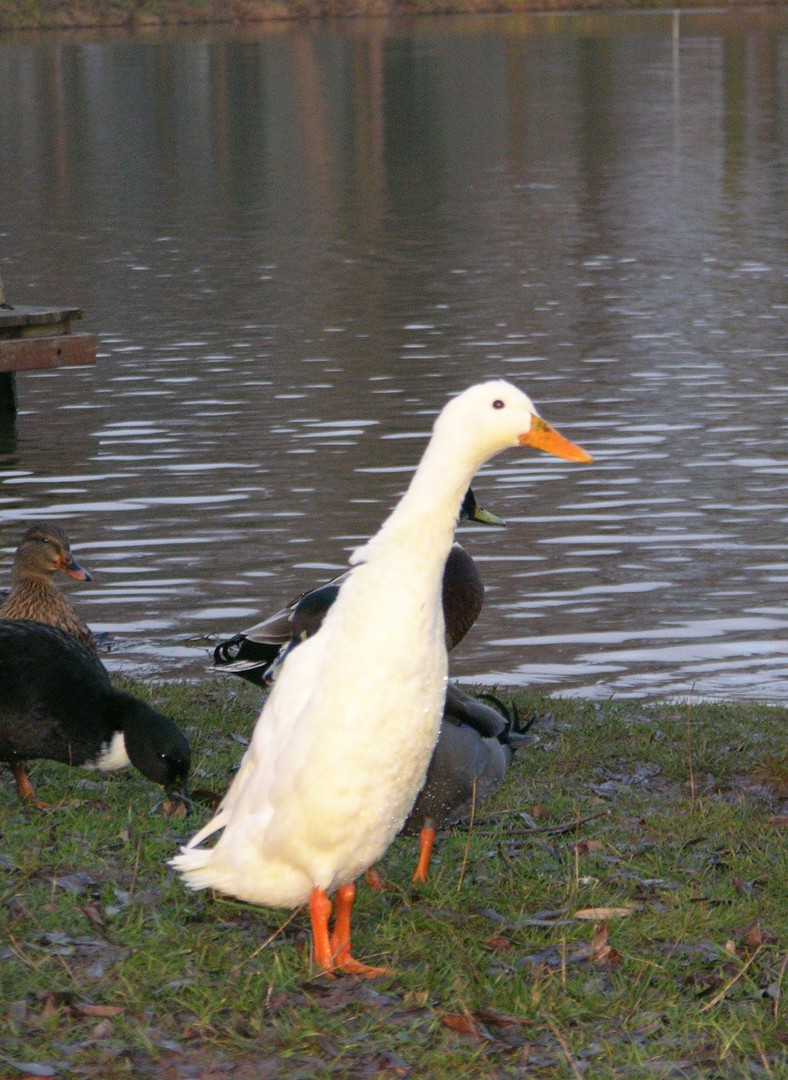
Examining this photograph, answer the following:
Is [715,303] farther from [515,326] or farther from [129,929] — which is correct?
[129,929]

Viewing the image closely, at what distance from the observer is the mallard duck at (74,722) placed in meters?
5.82

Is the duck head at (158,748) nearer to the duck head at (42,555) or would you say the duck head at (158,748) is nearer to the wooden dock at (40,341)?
the duck head at (42,555)

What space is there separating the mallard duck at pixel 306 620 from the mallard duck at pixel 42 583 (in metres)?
1.15

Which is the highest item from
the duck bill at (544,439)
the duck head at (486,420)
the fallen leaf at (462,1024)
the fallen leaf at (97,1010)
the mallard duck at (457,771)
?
the duck head at (486,420)

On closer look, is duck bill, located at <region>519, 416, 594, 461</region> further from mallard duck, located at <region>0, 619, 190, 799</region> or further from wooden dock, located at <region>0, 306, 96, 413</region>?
wooden dock, located at <region>0, 306, 96, 413</region>

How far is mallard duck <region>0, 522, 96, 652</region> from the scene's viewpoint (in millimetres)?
8172

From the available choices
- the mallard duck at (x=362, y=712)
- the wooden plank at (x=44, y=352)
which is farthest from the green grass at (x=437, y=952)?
the wooden plank at (x=44, y=352)

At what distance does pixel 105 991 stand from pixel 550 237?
21.0 metres

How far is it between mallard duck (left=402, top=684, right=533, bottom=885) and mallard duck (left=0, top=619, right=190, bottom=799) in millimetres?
858

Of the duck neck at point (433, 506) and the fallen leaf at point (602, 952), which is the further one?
the fallen leaf at point (602, 952)

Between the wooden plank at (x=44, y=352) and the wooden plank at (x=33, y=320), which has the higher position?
the wooden plank at (x=33, y=320)

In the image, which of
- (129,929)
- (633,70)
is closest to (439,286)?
(129,929)

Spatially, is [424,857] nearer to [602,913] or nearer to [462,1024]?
[602,913]

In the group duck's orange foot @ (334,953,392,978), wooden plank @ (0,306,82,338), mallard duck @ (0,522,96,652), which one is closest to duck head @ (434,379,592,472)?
duck's orange foot @ (334,953,392,978)
